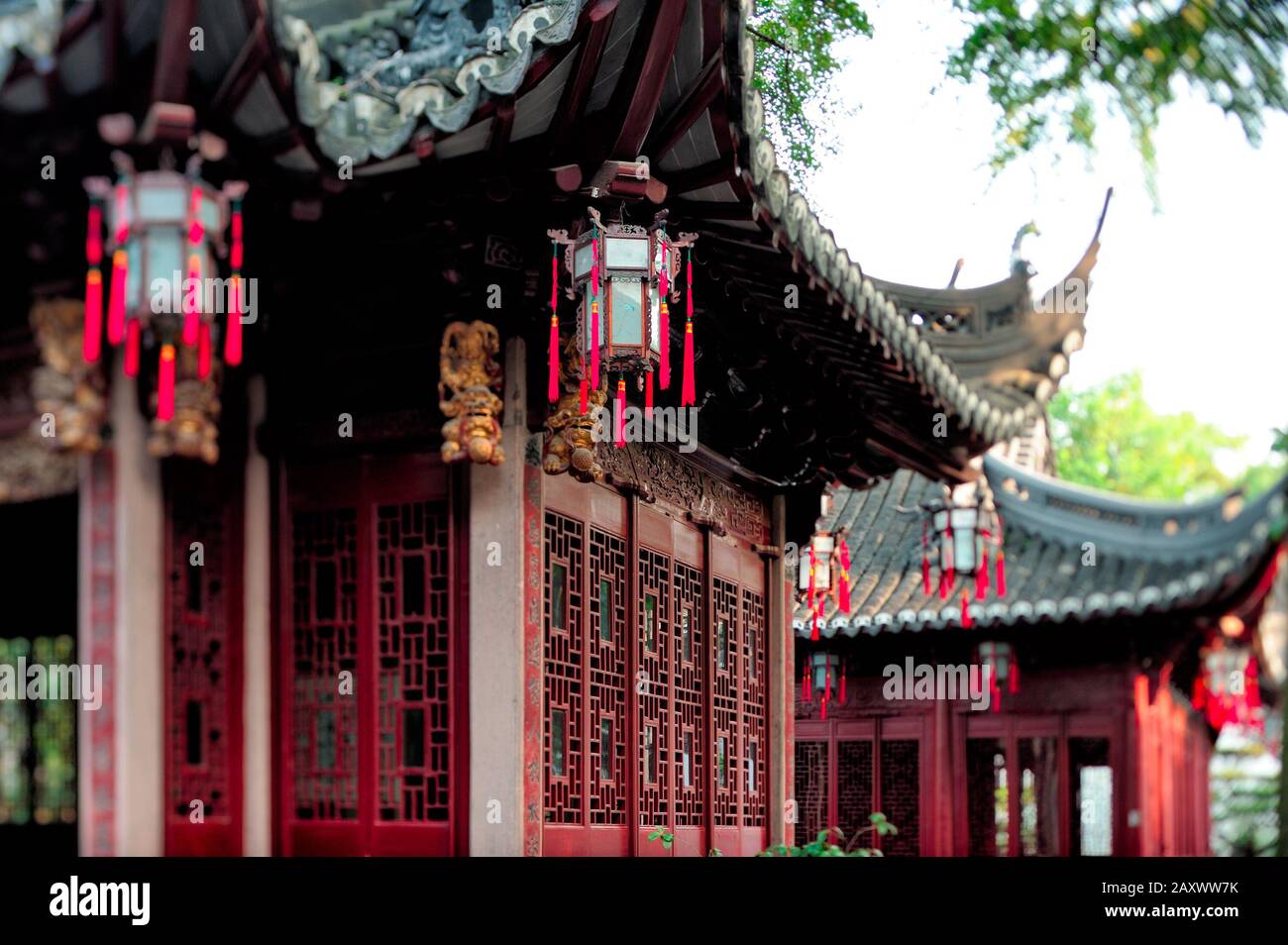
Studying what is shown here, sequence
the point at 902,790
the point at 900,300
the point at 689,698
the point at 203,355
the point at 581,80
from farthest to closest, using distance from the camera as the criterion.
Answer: the point at 902,790
the point at 900,300
the point at 689,698
the point at 581,80
the point at 203,355

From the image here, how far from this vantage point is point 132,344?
4.57 m

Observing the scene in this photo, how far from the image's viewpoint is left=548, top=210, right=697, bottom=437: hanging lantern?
5.80 m

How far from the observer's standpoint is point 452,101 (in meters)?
5.14

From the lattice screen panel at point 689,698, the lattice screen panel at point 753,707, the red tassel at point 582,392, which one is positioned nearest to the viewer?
the red tassel at point 582,392

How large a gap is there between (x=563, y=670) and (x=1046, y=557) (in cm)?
727

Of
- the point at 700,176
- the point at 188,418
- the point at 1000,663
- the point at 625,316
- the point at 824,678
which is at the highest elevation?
the point at 700,176

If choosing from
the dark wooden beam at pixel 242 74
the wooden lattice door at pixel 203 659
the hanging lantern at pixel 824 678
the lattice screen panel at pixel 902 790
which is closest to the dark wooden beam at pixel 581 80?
the dark wooden beam at pixel 242 74

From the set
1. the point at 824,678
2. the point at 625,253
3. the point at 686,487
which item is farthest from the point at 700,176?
the point at 824,678

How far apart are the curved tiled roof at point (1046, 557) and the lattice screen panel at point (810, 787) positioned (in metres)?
1.10

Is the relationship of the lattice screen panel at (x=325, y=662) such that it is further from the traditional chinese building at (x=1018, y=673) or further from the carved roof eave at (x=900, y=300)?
the traditional chinese building at (x=1018, y=673)

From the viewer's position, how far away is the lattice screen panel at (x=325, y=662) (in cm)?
599

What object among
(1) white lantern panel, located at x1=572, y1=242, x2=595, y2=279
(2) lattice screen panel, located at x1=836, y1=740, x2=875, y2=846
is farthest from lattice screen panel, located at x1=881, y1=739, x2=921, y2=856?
(1) white lantern panel, located at x1=572, y1=242, x2=595, y2=279

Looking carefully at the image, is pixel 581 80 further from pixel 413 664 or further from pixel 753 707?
pixel 753 707
